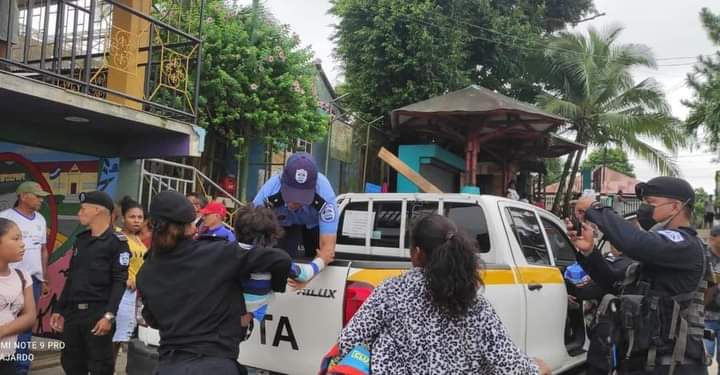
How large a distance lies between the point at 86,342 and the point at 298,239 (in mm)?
1551

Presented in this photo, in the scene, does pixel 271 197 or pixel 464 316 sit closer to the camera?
pixel 464 316

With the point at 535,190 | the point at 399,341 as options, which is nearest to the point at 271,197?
the point at 399,341

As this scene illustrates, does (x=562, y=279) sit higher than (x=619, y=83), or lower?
lower

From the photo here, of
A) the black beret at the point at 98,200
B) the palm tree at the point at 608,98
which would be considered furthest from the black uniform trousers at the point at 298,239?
the palm tree at the point at 608,98

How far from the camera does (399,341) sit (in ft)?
6.99

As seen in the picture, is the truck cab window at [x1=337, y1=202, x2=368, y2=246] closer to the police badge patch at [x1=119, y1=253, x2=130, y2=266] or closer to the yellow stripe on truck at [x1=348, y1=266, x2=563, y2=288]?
the yellow stripe on truck at [x1=348, y1=266, x2=563, y2=288]

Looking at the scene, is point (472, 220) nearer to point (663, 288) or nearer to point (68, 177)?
point (663, 288)

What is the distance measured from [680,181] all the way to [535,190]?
764 inches

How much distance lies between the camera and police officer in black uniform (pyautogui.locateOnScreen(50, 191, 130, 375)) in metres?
3.65

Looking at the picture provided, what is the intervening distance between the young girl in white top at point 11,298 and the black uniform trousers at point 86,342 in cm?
39

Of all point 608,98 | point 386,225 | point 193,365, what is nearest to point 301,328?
point 193,365

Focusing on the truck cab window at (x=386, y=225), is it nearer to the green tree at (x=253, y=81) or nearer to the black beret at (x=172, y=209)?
the black beret at (x=172, y=209)

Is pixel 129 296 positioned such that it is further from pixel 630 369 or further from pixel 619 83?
pixel 619 83

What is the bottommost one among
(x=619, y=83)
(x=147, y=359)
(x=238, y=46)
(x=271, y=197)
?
(x=147, y=359)
